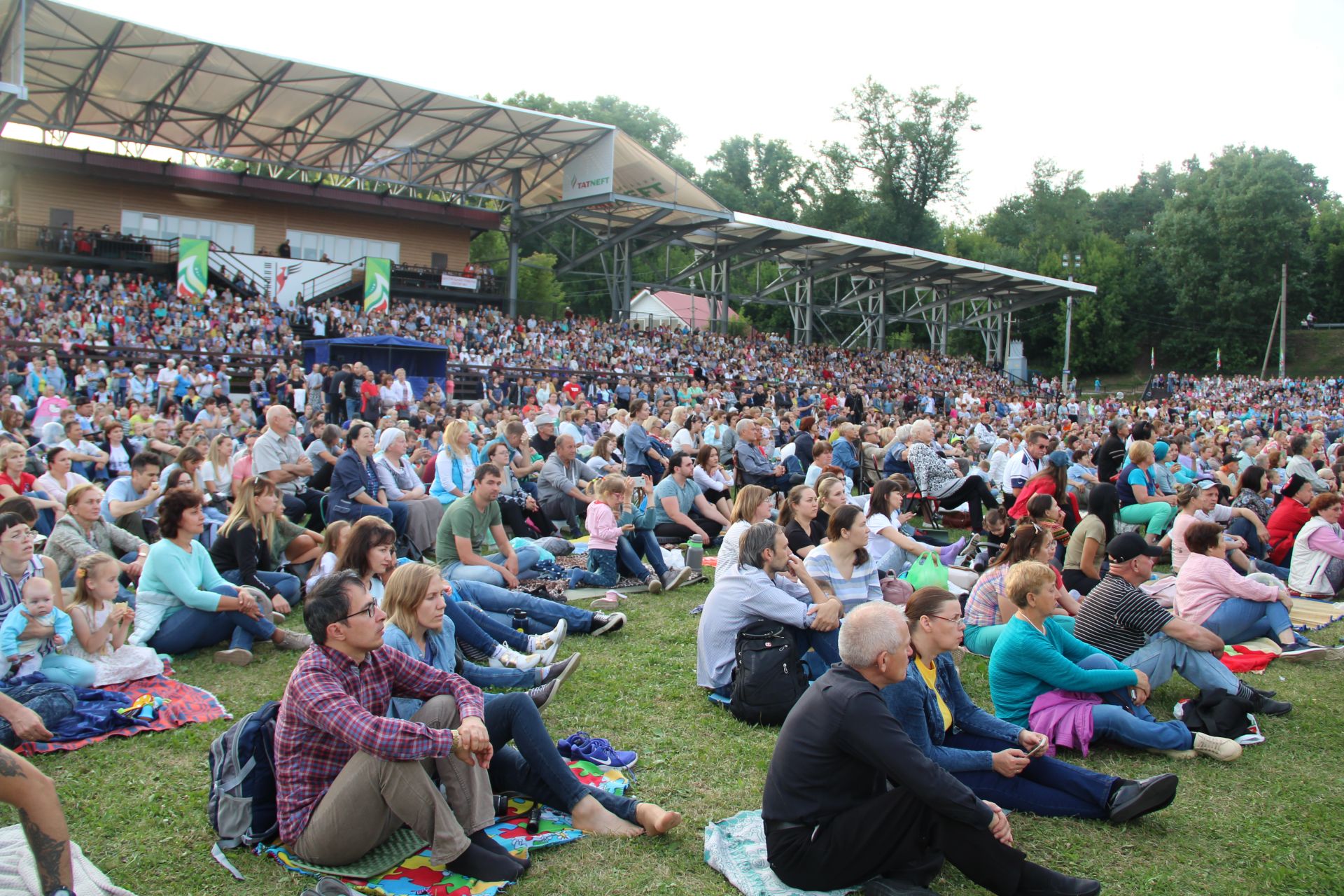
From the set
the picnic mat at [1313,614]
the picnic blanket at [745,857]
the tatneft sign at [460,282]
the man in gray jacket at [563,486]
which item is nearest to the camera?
the picnic blanket at [745,857]

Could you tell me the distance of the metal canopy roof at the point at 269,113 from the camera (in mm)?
21219

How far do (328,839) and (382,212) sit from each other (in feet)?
100

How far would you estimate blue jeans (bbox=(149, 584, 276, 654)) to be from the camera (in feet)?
19.0

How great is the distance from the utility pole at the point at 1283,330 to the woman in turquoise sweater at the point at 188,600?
A: 5154cm

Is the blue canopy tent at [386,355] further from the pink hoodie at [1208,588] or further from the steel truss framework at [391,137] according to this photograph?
the pink hoodie at [1208,588]

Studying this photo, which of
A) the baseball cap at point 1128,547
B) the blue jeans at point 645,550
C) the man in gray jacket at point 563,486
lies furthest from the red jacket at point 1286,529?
the man in gray jacket at point 563,486

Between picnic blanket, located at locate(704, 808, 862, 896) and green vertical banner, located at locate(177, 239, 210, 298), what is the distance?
2564 centimetres

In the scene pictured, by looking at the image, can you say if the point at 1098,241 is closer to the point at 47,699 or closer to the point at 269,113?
the point at 269,113

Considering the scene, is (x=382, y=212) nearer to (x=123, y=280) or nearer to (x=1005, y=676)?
(x=123, y=280)

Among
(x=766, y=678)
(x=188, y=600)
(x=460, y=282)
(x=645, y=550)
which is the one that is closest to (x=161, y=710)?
(x=188, y=600)

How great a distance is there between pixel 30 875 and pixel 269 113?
26.4 metres

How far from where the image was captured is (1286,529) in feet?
29.8

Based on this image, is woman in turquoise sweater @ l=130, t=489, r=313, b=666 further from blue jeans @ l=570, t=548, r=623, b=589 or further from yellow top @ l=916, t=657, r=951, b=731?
yellow top @ l=916, t=657, r=951, b=731

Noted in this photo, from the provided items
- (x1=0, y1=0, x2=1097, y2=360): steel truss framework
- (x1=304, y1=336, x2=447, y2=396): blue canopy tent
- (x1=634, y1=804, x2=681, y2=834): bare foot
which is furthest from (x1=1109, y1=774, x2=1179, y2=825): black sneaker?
(x1=304, y1=336, x2=447, y2=396): blue canopy tent
